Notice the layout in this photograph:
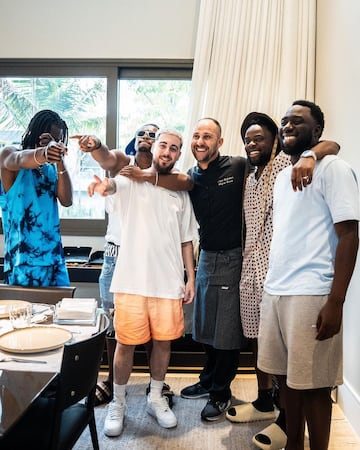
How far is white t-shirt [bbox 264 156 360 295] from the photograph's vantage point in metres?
1.44

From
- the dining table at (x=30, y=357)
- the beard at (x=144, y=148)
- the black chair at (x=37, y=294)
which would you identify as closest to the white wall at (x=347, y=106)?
the beard at (x=144, y=148)

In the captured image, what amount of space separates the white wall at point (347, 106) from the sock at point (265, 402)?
1.41 feet

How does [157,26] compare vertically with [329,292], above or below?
above

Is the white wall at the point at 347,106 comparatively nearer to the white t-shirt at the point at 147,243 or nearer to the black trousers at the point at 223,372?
the black trousers at the point at 223,372

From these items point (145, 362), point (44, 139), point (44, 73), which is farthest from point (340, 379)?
point (44, 73)

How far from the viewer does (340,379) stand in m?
1.54

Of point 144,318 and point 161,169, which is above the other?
point 161,169

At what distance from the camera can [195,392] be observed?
8.17 ft

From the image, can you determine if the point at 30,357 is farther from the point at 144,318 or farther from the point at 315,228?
the point at 315,228

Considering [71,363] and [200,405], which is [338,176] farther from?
[200,405]

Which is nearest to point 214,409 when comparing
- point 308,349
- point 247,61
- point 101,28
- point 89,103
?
point 308,349

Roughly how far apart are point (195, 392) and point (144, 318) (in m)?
0.75

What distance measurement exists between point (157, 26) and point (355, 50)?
169 centimetres

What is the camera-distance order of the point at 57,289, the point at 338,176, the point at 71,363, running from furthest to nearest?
the point at 57,289
the point at 338,176
the point at 71,363
